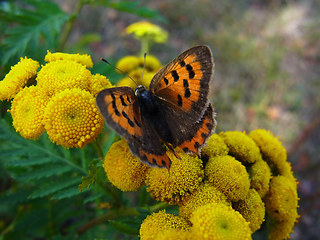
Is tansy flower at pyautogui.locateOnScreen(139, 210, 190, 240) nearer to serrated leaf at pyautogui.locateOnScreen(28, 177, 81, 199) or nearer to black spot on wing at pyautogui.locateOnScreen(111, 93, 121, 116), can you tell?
black spot on wing at pyautogui.locateOnScreen(111, 93, 121, 116)

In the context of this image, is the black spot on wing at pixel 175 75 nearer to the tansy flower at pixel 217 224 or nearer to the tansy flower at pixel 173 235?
the tansy flower at pixel 217 224

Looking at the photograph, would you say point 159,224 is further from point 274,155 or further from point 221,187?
point 274,155

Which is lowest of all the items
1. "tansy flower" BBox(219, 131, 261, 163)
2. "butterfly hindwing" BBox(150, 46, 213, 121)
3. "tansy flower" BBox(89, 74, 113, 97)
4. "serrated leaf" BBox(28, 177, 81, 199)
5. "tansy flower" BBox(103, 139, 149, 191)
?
"serrated leaf" BBox(28, 177, 81, 199)

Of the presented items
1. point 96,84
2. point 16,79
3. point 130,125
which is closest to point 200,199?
point 130,125

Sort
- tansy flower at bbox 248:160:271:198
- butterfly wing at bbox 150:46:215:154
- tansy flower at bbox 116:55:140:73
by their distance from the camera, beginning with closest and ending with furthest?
butterfly wing at bbox 150:46:215:154
tansy flower at bbox 248:160:271:198
tansy flower at bbox 116:55:140:73

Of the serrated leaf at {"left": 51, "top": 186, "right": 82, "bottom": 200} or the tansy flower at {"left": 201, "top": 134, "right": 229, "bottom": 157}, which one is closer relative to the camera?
the tansy flower at {"left": 201, "top": 134, "right": 229, "bottom": 157}

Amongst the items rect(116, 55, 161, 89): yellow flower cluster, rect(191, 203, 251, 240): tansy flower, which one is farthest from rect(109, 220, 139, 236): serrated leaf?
rect(116, 55, 161, 89): yellow flower cluster

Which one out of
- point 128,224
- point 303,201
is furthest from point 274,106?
point 128,224

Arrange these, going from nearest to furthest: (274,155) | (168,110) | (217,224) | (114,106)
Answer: (217,224) → (114,106) → (168,110) → (274,155)
